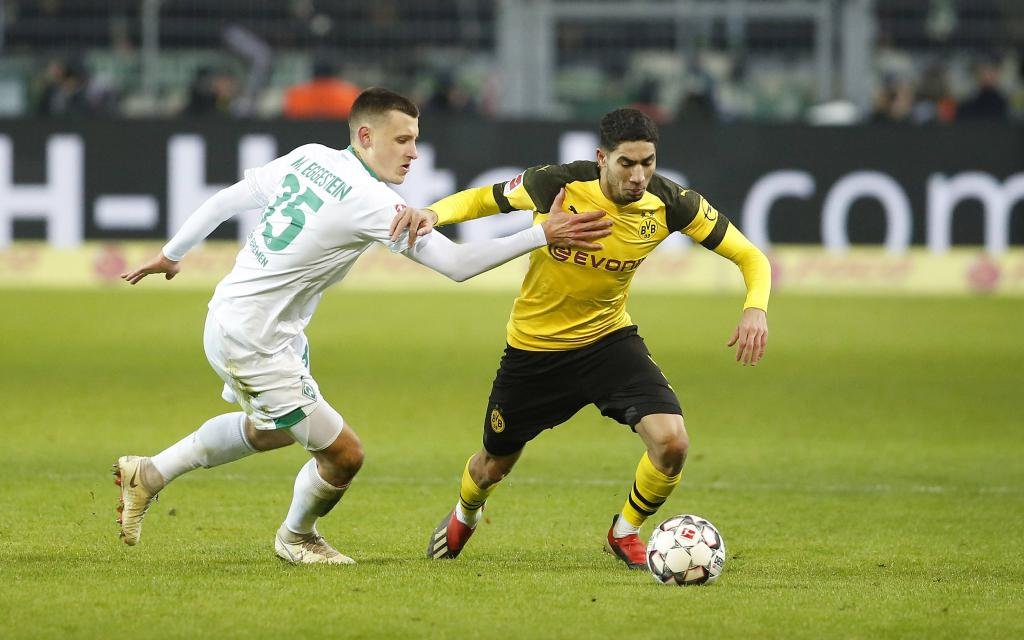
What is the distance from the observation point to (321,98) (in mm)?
20438

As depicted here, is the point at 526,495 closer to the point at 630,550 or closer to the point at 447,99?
the point at 630,550

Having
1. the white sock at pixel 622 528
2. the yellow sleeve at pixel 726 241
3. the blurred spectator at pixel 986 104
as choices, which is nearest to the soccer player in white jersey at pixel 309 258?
the yellow sleeve at pixel 726 241

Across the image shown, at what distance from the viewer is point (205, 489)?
867 cm

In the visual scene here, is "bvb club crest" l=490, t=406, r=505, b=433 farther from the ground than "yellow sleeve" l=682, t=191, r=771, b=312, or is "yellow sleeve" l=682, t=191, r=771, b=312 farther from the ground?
"yellow sleeve" l=682, t=191, r=771, b=312

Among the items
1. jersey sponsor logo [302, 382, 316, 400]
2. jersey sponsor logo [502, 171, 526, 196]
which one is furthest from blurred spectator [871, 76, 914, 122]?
jersey sponsor logo [302, 382, 316, 400]

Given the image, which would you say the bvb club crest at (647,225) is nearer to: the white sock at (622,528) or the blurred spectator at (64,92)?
the white sock at (622,528)

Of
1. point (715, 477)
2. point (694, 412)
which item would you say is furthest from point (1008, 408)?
point (715, 477)

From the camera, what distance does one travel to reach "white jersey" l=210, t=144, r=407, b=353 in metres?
6.14

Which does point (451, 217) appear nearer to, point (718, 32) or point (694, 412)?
point (694, 412)

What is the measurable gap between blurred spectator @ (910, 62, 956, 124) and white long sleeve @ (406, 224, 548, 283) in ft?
54.5

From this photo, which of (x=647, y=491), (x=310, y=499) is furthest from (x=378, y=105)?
(x=647, y=491)

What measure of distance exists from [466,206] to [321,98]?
46.0 feet

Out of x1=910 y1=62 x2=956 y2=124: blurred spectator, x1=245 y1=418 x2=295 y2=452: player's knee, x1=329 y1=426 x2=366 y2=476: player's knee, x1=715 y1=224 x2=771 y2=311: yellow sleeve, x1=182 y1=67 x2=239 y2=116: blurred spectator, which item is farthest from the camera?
x1=910 y1=62 x2=956 y2=124: blurred spectator

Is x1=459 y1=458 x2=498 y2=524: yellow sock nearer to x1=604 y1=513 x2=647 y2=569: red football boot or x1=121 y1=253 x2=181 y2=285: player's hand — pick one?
x1=604 y1=513 x2=647 y2=569: red football boot
